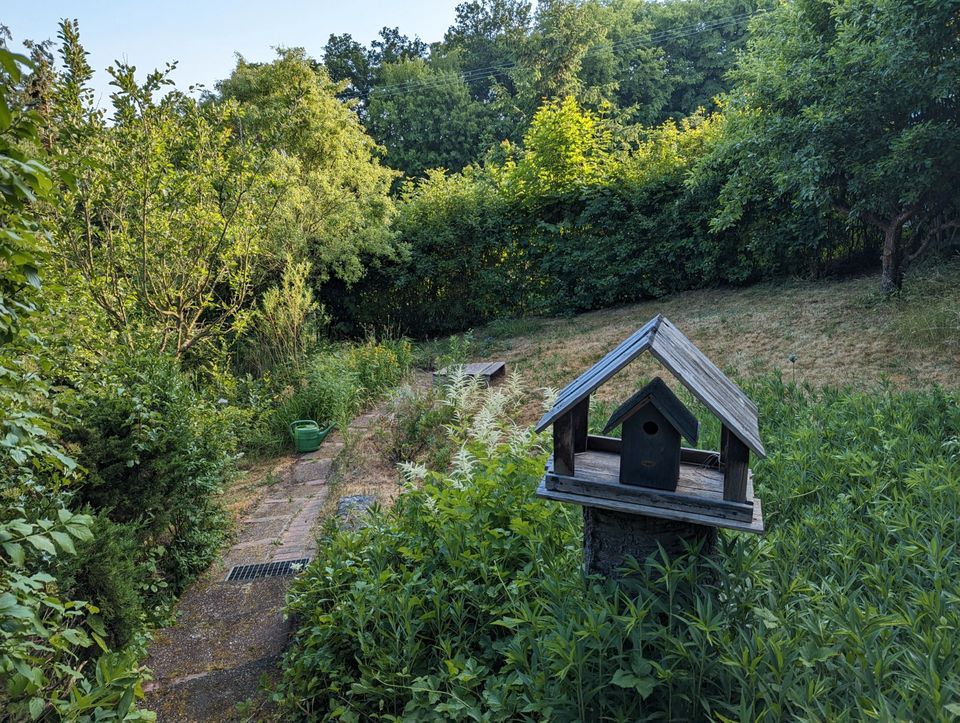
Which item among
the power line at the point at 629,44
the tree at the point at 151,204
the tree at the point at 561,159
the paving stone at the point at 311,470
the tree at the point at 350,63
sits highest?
the tree at the point at 350,63

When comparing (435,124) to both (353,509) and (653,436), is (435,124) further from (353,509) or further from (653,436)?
(653,436)

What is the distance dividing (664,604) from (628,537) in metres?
0.25

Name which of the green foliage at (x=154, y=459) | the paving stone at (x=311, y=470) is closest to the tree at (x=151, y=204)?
the green foliage at (x=154, y=459)

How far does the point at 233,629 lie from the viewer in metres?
3.29

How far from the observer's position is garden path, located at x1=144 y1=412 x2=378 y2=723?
272cm

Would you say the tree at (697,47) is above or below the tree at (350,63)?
below

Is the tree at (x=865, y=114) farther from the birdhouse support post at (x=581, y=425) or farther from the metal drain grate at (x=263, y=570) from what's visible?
the metal drain grate at (x=263, y=570)

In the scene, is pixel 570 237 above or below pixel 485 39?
below

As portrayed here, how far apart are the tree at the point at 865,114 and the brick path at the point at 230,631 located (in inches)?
257

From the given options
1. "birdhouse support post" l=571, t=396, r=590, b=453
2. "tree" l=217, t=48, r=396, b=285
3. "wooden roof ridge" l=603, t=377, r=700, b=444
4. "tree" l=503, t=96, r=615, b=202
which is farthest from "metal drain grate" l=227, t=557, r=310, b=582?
"tree" l=503, t=96, r=615, b=202

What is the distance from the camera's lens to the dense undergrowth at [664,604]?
1.69m

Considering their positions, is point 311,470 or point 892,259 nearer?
point 311,470

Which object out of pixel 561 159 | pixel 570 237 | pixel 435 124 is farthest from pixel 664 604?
pixel 435 124

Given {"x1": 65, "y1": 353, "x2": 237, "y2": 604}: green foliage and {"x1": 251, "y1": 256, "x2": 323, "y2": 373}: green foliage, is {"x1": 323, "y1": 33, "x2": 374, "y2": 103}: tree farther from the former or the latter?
{"x1": 65, "y1": 353, "x2": 237, "y2": 604}: green foliage
